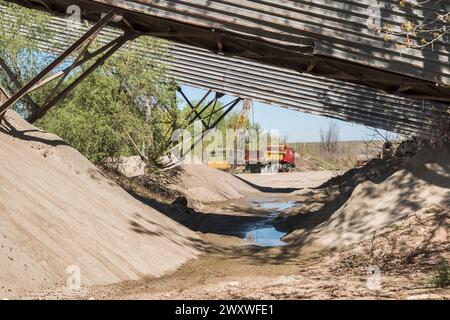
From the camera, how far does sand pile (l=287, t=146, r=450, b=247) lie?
11422 mm

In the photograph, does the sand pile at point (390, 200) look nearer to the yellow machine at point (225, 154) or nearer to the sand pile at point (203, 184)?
the sand pile at point (203, 184)

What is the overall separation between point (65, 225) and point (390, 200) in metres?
7.65

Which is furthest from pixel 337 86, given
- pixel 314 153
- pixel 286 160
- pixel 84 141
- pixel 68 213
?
pixel 314 153

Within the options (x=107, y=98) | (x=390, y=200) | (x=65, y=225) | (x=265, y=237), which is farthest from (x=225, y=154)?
(x=65, y=225)

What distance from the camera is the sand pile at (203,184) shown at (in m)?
25.0

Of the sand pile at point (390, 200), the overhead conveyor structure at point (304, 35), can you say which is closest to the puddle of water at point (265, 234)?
the sand pile at point (390, 200)

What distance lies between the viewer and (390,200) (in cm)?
1220

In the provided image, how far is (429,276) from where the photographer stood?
797 centimetres

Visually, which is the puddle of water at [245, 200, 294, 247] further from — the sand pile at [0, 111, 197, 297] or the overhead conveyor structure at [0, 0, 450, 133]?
the overhead conveyor structure at [0, 0, 450, 133]

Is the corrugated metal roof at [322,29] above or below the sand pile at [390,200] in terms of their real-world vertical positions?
above

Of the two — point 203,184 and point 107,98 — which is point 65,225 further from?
point 203,184

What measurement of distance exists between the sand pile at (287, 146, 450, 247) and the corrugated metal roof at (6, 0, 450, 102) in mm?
1958

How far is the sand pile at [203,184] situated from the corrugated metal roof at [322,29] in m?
12.8

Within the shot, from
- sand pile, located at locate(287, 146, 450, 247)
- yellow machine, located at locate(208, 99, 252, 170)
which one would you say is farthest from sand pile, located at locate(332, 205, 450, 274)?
yellow machine, located at locate(208, 99, 252, 170)
